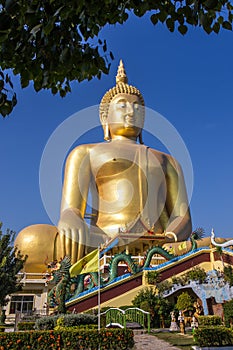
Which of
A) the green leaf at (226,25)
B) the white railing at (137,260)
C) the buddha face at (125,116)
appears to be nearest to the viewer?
the green leaf at (226,25)

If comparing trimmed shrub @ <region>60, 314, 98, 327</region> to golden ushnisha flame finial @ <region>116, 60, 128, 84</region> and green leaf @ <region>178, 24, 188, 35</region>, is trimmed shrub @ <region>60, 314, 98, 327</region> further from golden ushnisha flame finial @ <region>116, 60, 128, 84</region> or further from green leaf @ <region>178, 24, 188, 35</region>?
golden ushnisha flame finial @ <region>116, 60, 128, 84</region>

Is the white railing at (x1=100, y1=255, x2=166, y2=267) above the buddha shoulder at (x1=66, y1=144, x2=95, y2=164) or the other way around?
the other way around

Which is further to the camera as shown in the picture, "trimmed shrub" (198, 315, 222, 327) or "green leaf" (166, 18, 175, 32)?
"trimmed shrub" (198, 315, 222, 327)

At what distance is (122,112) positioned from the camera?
1866cm

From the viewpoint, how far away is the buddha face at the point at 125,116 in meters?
18.6

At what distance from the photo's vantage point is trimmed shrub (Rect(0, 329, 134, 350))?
6355 mm

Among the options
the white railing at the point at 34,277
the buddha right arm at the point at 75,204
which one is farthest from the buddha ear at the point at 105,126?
the white railing at the point at 34,277

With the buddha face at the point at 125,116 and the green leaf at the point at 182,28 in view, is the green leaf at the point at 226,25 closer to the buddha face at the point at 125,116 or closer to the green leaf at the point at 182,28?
the green leaf at the point at 182,28

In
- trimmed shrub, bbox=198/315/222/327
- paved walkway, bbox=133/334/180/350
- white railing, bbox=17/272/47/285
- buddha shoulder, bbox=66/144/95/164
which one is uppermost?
buddha shoulder, bbox=66/144/95/164

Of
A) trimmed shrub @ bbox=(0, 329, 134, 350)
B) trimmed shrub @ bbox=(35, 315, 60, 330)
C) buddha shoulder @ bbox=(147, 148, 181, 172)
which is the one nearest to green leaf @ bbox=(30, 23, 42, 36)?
trimmed shrub @ bbox=(0, 329, 134, 350)

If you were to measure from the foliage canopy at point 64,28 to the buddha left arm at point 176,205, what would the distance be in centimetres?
1389

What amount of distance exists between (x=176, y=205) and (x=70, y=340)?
12111 millimetres

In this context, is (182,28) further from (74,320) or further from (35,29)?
(74,320)

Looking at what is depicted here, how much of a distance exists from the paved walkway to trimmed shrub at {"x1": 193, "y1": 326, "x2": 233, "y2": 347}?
50 cm
